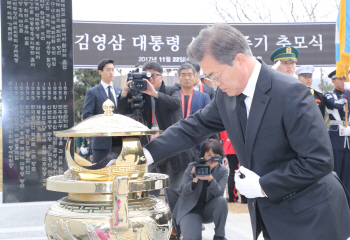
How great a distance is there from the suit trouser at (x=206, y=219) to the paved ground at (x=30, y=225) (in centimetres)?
41

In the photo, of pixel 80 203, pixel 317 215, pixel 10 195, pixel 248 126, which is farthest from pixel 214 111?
pixel 10 195

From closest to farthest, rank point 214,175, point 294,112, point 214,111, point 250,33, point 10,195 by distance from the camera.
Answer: point 294,112 < point 214,111 < point 214,175 < point 10,195 < point 250,33

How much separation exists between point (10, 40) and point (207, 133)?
3.32 metres

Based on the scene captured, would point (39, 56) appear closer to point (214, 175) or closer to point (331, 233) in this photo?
point (214, 175)

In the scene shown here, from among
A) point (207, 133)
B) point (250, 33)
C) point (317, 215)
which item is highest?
point (250, 33)

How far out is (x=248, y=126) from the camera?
1.69 meters

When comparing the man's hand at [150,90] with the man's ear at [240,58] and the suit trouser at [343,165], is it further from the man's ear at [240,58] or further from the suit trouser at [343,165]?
the suit trouser at [343,165]

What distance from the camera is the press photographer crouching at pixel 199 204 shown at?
3.34 metres

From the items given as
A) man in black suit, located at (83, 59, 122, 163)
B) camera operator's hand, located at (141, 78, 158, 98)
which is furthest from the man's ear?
man in black suit, located at (83, 59, 122, 163)

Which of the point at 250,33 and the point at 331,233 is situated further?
the point at 250,33

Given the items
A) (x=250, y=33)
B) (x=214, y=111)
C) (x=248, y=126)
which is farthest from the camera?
(x=250, y=33)

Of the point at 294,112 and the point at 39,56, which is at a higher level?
the point at 39,56

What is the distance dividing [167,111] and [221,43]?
1914 mm

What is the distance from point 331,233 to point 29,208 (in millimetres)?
3327
